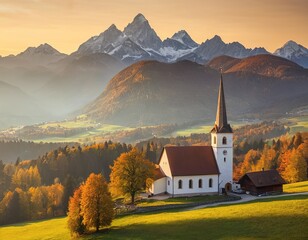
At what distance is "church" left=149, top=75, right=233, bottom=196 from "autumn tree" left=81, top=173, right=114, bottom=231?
21.3m

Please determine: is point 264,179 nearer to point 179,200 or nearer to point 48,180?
point 179,200

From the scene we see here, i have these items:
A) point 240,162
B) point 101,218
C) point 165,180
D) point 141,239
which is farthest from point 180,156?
point 240,162

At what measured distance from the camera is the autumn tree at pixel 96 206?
2685 inches

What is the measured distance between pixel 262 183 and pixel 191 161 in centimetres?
1438

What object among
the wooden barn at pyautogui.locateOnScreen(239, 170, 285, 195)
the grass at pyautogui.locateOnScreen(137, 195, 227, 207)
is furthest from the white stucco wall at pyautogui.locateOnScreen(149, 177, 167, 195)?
the wooden barn at pyautogui.locateOnScreen(239, 170, 285, 195)

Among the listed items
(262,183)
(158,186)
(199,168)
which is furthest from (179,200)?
(262,183)

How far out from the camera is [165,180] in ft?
300

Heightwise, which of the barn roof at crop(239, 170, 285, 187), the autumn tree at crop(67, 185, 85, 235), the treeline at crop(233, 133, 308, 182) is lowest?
the autumn tree at crop(67, 185, 85, 235)

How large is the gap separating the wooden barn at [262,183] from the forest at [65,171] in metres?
25.8

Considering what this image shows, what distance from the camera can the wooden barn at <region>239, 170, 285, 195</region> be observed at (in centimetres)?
8806

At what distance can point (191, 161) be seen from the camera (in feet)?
301

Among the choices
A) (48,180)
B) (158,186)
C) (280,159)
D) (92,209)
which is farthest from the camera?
(48,180)

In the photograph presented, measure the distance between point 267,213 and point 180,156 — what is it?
30.5 metres

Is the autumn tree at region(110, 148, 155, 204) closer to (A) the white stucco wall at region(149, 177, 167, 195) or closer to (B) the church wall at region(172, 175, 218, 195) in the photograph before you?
(A) the white stucco wall at region(149, 177, 167, 195)
